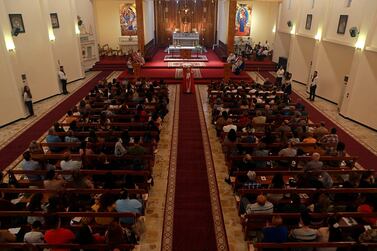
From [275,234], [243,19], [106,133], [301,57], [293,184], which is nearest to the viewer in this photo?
[275,234]

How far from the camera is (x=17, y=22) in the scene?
39.2 ft

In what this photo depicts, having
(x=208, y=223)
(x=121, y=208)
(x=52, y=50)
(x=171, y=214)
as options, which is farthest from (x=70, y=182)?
(x=52, y=50)

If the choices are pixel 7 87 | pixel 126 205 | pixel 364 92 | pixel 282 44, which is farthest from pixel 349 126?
pixel 7 87

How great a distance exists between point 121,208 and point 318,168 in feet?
13.6

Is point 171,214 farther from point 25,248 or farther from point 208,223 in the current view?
point 25,248

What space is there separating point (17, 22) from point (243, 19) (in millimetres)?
16776

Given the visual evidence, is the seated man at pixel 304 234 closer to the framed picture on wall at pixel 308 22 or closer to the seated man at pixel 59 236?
the seated man at pixel 59 236

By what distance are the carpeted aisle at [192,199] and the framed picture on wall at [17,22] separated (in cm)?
777

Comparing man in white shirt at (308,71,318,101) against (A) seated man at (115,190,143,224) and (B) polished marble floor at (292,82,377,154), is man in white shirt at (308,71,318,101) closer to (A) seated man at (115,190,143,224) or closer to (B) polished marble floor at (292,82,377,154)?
(B) polished marble floor at (292,82,377,154)

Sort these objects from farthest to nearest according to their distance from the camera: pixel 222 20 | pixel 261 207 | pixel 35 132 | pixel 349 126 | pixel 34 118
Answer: pixel 222 20 → pixel 34 118 → pixel 349 126 → pixel 35 132 → pixel 261 207

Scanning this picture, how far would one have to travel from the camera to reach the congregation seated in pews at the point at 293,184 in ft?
14.8

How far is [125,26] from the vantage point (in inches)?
906

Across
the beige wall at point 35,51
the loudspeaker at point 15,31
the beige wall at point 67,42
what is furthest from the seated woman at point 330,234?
the beige wall at point 67,42

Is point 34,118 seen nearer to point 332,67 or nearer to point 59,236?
point 59,236
